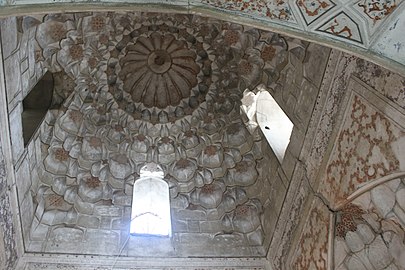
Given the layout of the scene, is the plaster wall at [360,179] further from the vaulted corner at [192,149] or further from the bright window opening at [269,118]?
the bright window opening at [269,118]

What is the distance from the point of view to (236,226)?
7.42m

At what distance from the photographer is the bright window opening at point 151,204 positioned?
24.0 feet

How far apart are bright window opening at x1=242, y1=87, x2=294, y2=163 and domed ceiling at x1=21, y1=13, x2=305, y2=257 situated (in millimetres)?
191

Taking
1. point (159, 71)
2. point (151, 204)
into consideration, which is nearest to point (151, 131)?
point (159, 71)

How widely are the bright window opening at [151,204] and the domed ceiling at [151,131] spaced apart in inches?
4.6

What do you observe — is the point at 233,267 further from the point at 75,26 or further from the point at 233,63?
the point at 75,26

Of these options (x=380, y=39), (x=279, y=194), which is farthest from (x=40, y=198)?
(x=380, y=39)

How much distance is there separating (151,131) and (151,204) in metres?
1.34

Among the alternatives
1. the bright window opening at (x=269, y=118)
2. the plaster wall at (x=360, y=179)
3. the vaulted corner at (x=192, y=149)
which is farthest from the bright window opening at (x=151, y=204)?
the plaster wall at (x=360, y=179)

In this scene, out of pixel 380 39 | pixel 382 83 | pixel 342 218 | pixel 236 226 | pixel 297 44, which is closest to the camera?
pixel 380 39

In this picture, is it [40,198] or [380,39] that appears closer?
[380,39]

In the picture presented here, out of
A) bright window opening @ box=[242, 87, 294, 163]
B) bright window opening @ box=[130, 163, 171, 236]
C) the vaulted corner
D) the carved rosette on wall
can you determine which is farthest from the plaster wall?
the carved rosette on wall

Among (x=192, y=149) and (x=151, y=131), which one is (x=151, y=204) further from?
(x=151, y=131)

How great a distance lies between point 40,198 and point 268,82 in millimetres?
3579
